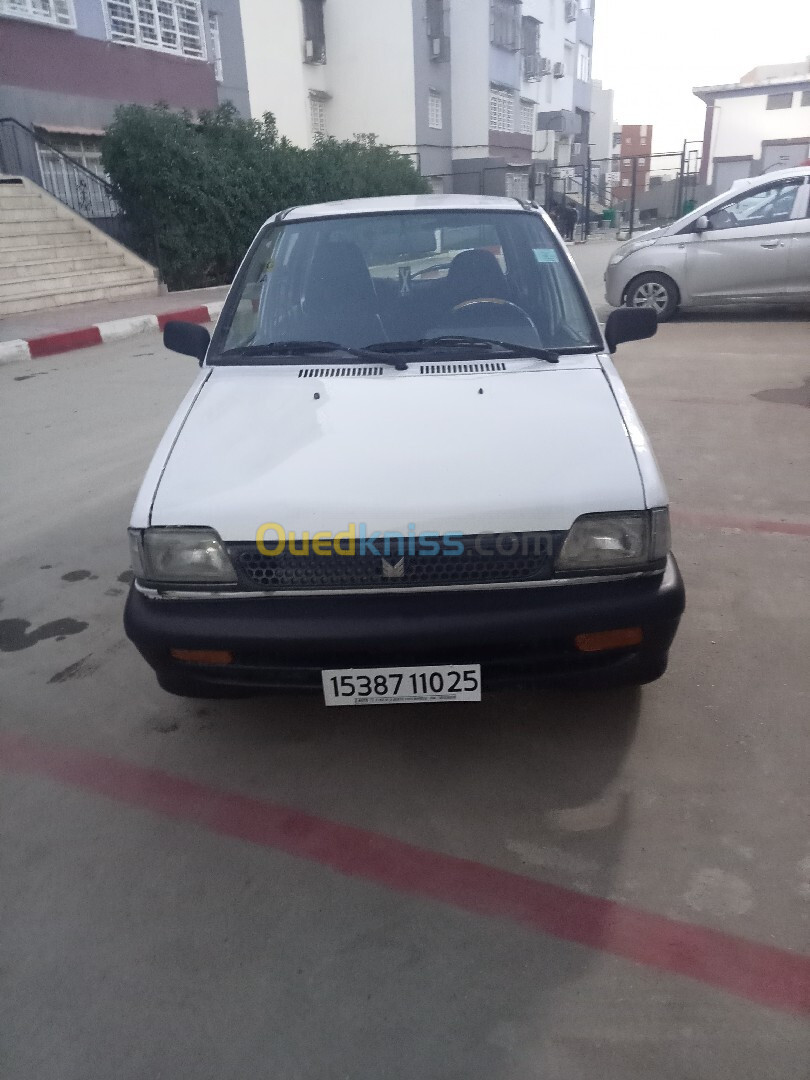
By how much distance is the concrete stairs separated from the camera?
13.5 meters

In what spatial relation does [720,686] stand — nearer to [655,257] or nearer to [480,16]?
[655,257]

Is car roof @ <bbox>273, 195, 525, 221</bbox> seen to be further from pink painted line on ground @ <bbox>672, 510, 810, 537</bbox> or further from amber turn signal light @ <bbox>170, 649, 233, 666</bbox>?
amber turn signal light @ <bbox>170, 649, 233, 666</bbox>

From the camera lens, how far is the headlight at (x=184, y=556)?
232 centimetres

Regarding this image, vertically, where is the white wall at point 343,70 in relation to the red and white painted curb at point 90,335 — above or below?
above

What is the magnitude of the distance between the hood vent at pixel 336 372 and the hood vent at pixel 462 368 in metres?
0.17

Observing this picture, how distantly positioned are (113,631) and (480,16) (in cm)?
3842

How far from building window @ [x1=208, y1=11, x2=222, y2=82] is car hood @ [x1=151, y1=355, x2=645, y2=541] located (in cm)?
2336

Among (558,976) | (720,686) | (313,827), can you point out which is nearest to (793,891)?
(558,976)

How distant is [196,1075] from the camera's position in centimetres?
171

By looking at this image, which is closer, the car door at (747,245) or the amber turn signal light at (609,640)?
the amber turn signal light at (609,640)

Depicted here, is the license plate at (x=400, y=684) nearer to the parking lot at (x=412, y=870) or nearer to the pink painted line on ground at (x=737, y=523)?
the parking lot at (x=412, y=870)

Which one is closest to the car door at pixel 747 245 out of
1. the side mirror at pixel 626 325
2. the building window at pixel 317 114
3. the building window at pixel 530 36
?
the side mirror at pixel 626 325

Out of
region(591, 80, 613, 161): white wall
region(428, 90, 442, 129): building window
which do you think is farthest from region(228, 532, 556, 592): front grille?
region(591, 80, 613, 161): white wall

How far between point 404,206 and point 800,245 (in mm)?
7632
